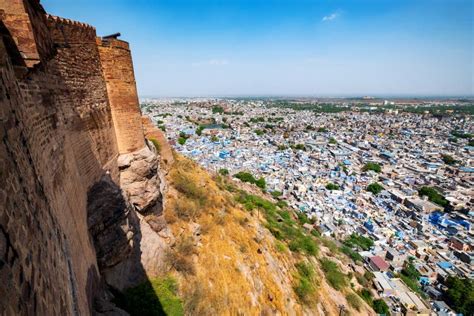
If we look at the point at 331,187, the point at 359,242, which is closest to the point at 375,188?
the point at 331,187

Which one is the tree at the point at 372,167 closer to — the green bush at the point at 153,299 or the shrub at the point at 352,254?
A: the shrub at the point at 352,254

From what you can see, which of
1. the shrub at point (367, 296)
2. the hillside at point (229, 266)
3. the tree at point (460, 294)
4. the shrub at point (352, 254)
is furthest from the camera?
the shrub at point (352, 254)

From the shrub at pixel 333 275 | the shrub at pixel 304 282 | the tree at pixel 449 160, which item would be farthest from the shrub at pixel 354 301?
the tree at pixel 449 160

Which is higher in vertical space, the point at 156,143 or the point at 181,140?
the point at 156,143

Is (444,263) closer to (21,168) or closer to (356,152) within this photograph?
(21,168)

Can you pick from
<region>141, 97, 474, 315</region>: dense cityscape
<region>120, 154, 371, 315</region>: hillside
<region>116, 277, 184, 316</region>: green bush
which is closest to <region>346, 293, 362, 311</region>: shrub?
<region>120, 154, 371, 315</region>: hillside

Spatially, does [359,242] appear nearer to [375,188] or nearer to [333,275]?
[333,275]

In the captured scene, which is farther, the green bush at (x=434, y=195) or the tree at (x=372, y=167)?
the tree at (x=372, y=167)
